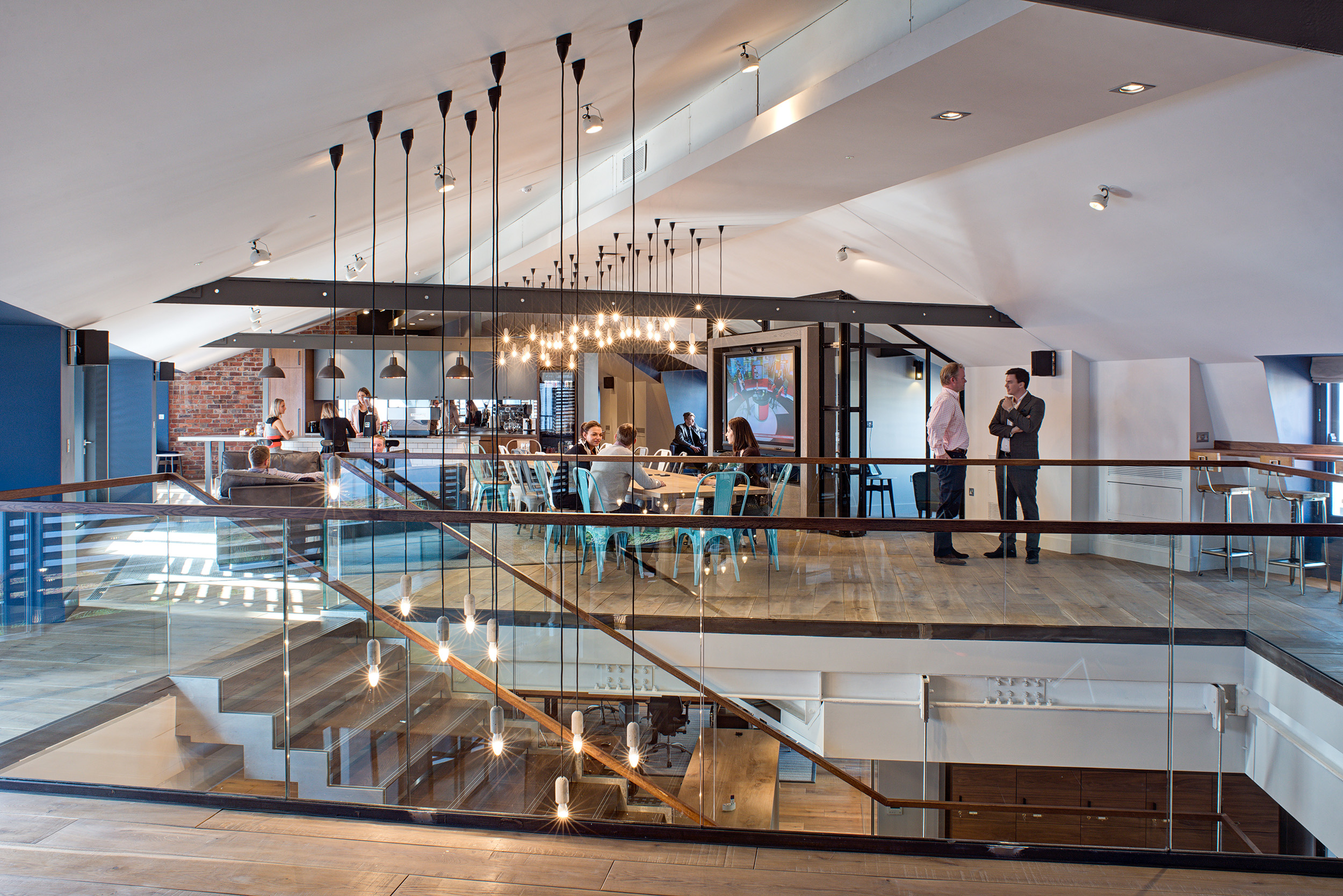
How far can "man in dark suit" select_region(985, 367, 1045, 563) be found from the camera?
701 centimetres

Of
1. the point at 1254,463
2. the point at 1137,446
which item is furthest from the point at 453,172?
the point at 1137,446

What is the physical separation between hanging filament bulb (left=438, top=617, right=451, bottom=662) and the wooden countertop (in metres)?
1.03

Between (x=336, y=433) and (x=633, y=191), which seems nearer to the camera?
(x=633, y=191)

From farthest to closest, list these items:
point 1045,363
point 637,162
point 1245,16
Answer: point 1045,363 → point 637,162 → point 1245,16

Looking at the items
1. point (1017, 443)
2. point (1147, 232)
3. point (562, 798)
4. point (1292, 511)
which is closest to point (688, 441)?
point (1017, 443)

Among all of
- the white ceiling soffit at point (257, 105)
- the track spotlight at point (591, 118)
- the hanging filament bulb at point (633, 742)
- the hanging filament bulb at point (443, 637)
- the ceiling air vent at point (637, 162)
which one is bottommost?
the hanging filament bulb at point (633, 742)

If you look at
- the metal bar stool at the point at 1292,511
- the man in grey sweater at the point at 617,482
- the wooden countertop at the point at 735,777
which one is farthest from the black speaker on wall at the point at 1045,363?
the wooden countertop at the point at 735,777

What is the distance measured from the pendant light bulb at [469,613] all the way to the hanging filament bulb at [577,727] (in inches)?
21.2

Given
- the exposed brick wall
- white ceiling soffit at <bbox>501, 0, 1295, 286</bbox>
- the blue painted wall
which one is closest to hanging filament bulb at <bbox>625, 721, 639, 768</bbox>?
white ceiling soffit at <bbox>501, 0, 1295, 286</bbox>

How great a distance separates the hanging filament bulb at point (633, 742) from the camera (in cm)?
301

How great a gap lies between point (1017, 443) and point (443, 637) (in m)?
5.86

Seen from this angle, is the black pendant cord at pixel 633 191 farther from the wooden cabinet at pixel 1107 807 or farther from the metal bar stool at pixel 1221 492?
the metal bar stool at pixel 1221 492

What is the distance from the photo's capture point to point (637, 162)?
21.6ft

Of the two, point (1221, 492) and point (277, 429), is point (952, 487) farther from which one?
point (277, 429)
